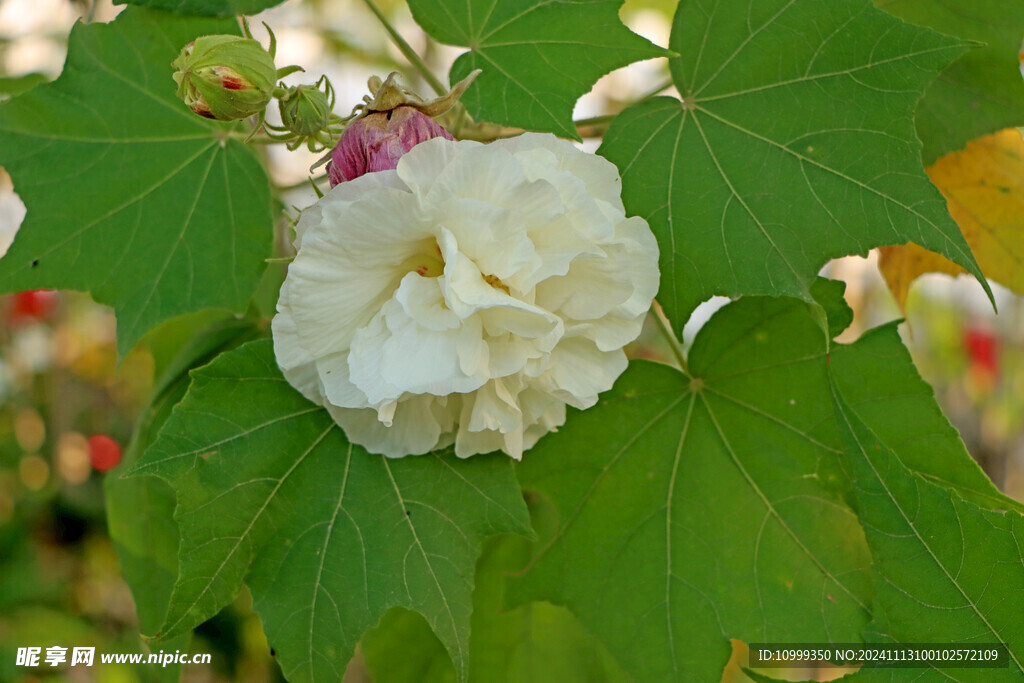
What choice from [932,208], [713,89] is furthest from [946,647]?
[713,89]

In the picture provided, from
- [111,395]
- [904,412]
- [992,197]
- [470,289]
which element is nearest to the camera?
[470,289]

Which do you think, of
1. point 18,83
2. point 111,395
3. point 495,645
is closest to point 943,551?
point 495,645

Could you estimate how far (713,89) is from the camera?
501mm

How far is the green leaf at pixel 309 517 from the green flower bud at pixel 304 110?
0.48 feet

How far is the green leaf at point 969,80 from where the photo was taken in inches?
20.8

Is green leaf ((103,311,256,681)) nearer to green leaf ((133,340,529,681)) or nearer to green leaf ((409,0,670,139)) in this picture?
green leaf ((133,340,529,681))

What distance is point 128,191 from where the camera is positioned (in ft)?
1.78

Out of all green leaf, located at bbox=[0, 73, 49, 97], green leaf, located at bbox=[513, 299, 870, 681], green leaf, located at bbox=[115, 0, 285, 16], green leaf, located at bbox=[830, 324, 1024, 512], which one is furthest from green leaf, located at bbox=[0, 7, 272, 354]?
green leaf, located at bbox=[830, 324, 1024, 512]

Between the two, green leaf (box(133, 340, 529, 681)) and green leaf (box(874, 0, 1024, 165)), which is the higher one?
green leaf (box(874, 0, 1024, 165))

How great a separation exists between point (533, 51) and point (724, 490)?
33 centimetres

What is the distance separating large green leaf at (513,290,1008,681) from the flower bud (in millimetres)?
302

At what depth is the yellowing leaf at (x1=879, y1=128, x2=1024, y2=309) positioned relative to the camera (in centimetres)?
60

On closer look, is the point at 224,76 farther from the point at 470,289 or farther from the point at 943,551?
the point at 943,551

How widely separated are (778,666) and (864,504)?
0.17 metres
